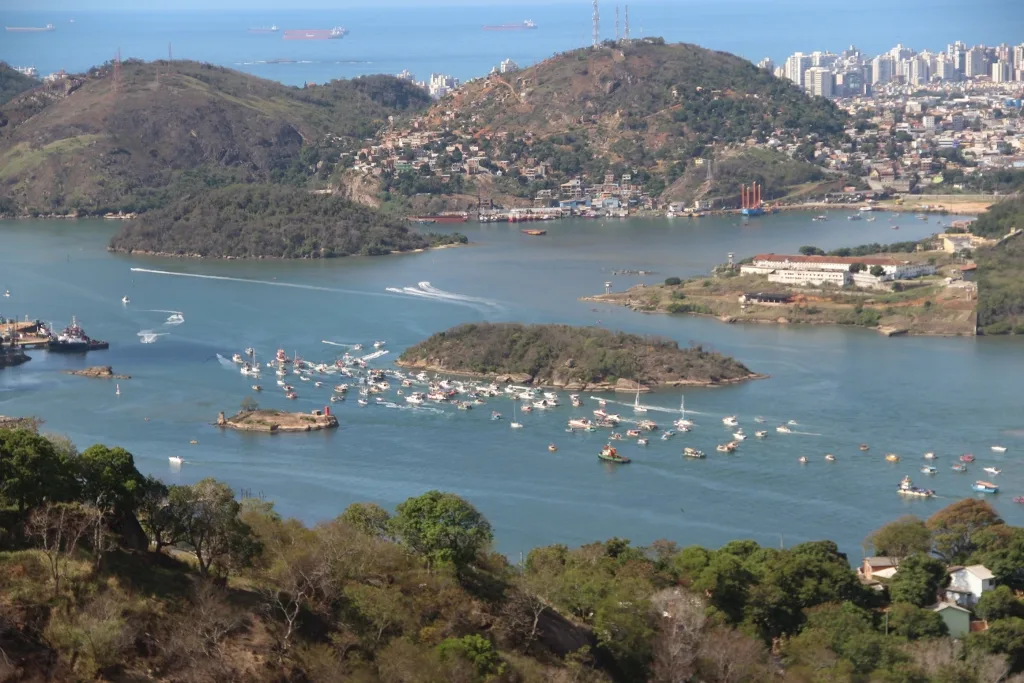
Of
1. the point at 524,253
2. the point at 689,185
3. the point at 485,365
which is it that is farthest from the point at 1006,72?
the point at 485,365

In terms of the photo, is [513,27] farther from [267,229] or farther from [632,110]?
[267,229]

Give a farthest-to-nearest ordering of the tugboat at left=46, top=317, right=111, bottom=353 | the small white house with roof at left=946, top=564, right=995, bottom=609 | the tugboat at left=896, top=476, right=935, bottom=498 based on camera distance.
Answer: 1. the tugboat at left=46, top=317, right=111, bottom=353
2. the tugboat at left=896, top=476, right=935, bottom=498
3. the small white house with roof at left=946, top=564, right=995, bottom=609

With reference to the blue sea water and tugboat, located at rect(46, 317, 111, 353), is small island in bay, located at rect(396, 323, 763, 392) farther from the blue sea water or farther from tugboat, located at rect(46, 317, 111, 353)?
the blue sea water

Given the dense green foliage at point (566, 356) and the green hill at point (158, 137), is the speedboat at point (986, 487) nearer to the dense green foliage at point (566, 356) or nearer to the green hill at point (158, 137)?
the dense green foliage at point (566, 356)

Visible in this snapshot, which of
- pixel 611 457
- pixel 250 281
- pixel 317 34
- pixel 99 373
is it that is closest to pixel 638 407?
pixel 611 457

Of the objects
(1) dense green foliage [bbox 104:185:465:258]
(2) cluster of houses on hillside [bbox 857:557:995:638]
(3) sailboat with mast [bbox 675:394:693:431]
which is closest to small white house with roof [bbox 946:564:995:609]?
(2) cluster of houses on hillside [bbox 857:557:995:638]

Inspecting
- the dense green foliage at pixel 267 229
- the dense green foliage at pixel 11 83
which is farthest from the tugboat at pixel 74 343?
the dense green foliage at pixel 11 83
